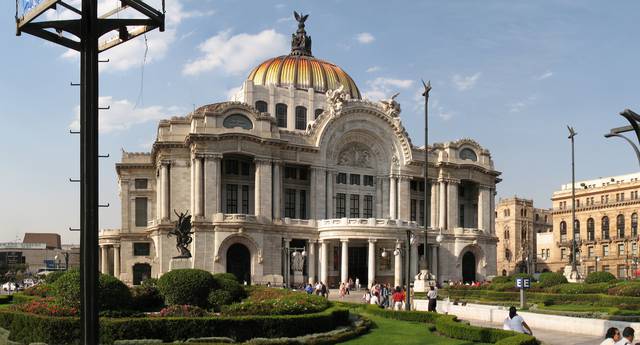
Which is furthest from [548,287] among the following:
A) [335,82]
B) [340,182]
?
[335,82]

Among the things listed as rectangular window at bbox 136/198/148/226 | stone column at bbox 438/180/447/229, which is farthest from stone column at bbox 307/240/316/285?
rectangular window at bbox 136/198/148/226

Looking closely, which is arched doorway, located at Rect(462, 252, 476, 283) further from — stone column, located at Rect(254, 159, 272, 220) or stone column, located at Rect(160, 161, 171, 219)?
stone column, located at Rect(160, 161, 171, 219)

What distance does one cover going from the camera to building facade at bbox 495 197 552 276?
125 m

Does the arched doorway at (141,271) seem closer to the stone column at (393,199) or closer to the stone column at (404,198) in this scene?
the stone column at (393,199)

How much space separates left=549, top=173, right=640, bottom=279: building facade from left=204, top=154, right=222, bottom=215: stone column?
57.5 meters

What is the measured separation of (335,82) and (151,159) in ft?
80.2

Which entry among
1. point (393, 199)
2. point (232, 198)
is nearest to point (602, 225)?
point (393, 199)

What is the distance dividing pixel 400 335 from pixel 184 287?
1064 cm

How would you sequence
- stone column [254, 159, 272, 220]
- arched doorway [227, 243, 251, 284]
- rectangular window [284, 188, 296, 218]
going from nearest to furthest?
arched doorway [227, 243, 251, 284] < stone column [254, 159, 272, 220] < rectangular window [284, 188, 296, 218]

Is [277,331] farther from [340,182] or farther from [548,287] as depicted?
[340,182]

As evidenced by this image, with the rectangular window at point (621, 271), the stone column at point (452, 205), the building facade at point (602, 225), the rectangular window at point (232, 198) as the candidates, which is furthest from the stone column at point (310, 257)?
the rectangular window at point (621, 271)

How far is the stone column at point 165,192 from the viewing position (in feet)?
226

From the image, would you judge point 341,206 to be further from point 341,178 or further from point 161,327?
point 161,327

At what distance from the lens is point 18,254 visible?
195125mm
